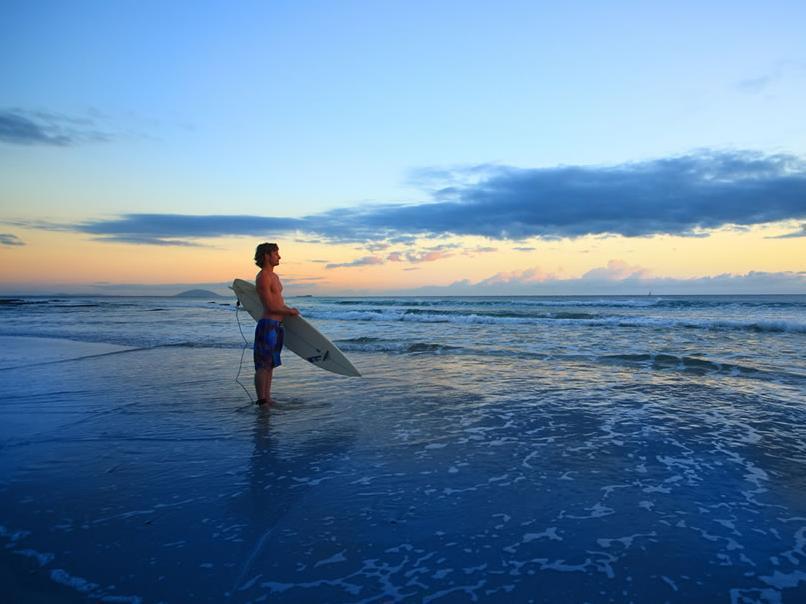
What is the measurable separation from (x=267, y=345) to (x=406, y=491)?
345cm

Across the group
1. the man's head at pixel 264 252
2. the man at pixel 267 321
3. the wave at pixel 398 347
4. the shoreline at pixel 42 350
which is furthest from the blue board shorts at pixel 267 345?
the shoreline at pixel 42 350

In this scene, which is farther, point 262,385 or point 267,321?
point 267,321

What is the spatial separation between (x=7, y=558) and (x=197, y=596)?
1136 millimetres

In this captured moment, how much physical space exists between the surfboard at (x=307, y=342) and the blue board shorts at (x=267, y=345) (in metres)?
1.16

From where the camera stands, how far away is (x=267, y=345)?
6.27 meters

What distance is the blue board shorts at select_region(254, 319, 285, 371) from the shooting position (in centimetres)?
625

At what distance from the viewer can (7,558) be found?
2.50 m

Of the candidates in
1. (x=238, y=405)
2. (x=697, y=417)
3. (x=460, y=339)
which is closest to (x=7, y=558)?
(x=238, y=405)

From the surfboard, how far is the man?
1158mm

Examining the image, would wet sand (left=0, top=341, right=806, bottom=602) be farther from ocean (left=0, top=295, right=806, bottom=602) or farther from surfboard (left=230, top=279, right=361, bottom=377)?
surfboard (left=230, top=279, right=361, bottom=377)

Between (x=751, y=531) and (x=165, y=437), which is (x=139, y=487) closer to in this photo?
(x=165, y=437)

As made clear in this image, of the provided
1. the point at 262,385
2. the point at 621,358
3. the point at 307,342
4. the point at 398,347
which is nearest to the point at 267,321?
the point at 262,385

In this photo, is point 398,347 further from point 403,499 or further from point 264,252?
point 403,499

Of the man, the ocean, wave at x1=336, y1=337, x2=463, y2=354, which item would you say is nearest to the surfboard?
the ocean
